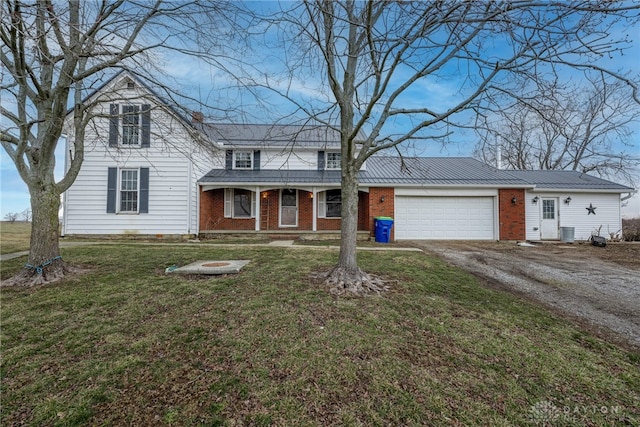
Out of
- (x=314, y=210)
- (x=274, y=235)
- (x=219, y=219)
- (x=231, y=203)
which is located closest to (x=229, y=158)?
(x=231, y=203)

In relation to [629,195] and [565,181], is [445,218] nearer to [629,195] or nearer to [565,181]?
[565,181]

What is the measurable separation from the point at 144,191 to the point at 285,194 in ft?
20.7

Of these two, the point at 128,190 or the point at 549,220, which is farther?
the point at 549,220

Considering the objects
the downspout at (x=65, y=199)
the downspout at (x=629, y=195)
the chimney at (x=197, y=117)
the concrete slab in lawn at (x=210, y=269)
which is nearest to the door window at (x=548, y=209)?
the downspout at (x=629, y=195)

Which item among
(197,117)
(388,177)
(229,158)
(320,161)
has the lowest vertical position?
(388,177)

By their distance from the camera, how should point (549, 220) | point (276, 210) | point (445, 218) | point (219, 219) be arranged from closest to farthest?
point (445, 218)
point (549, 220)
point (219, 219)
point (276, 210)

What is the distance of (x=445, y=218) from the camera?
13.0 m

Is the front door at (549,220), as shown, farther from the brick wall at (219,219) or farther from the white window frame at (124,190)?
the white window frame at (124,190)

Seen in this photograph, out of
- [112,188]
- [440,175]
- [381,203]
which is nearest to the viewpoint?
[112,188]

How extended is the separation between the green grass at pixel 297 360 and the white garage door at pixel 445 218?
8.37 m

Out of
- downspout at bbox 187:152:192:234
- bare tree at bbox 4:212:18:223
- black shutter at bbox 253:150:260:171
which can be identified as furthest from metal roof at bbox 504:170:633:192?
bare tree at bbox 4:212:18:223

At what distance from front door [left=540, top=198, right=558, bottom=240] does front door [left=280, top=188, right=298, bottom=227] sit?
12611 millimetres

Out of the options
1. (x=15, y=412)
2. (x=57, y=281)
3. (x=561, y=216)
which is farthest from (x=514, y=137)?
(x=561, y=216)

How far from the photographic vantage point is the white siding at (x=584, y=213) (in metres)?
13.7
